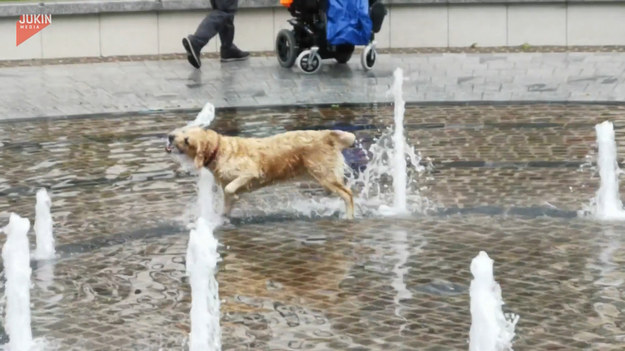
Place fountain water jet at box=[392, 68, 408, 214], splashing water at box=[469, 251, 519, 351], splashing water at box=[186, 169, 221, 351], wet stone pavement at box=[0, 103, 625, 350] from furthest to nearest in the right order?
fountain water jet at box=[392, 68, 408, 214]
wet stone pavement at box=[0, 103, 625, 350]
splashing water at box=[186, 169, 221, 351]
splashing water at box=[469, 251, 519, 351]

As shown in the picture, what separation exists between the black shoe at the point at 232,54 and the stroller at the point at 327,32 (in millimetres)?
752

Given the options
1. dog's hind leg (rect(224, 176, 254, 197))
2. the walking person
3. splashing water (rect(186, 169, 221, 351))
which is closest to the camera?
splashing water (rect(186, 169, 221, 351))

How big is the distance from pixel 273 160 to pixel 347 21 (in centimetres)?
692

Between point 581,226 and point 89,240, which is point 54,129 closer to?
point 89,240

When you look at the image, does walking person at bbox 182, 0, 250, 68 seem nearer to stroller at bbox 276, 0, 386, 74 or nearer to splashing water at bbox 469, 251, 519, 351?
stroller at bbox 276, 0, 386, 74

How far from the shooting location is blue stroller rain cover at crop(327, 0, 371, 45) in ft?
52.1

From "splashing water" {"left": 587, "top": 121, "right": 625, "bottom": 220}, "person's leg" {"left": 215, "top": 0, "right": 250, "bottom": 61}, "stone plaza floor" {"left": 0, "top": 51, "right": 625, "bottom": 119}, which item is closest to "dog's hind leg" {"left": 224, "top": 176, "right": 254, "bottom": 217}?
"splashing water" {"left": 587, "top": 121, "right": 625, "bottom": 220}

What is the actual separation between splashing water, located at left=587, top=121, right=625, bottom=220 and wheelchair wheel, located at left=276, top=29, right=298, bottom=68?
706 cm

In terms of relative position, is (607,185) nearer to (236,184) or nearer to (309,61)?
(236,184)

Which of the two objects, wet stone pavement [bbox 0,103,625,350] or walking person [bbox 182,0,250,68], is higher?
walking person [bbox 182,0,250,68]

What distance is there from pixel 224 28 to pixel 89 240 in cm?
898

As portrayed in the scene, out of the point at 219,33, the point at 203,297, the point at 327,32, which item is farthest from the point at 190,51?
the point at 203,297

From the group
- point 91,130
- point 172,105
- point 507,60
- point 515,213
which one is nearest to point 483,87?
point 507,60

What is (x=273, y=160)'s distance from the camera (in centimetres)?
924
